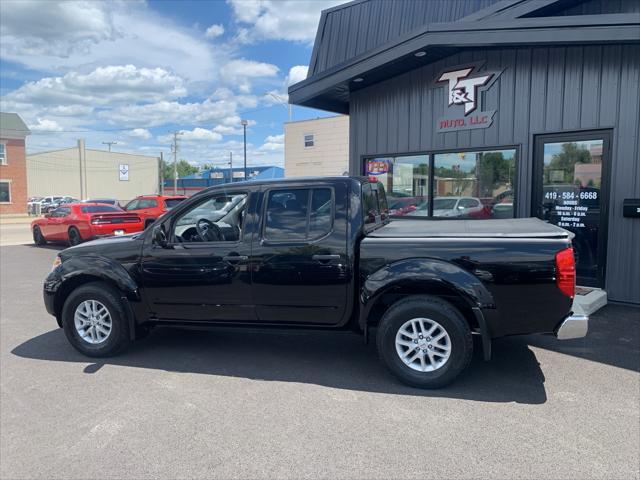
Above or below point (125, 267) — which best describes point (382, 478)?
below

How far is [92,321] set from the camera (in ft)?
17.2

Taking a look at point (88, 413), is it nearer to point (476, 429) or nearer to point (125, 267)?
point (125, 267)

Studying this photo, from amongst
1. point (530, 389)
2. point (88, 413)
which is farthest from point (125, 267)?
point (530, 389)

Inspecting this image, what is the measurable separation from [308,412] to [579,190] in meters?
5.84

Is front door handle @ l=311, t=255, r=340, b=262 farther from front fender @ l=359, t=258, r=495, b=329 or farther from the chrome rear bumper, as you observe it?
the chrome rear bumper

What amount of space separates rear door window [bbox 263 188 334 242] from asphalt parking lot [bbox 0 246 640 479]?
132 cm

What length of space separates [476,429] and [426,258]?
140cm

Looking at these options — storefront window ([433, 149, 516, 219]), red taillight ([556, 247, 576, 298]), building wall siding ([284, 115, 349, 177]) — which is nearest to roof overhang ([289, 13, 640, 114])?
storefront window ([433, 149, 516, 219])

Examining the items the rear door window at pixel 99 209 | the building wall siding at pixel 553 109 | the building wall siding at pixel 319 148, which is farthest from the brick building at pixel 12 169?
the building wall siding at pixel 553 109

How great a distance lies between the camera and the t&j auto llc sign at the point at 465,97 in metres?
8.39

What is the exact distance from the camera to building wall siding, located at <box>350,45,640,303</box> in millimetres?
7035

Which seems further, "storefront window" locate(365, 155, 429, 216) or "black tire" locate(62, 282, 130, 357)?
"storefront window" locate(365, 155, 429, 216)

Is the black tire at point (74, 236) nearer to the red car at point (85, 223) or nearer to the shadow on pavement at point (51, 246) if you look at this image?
the red car at point (85, 223)

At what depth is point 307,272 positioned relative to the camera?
462 centimetres
